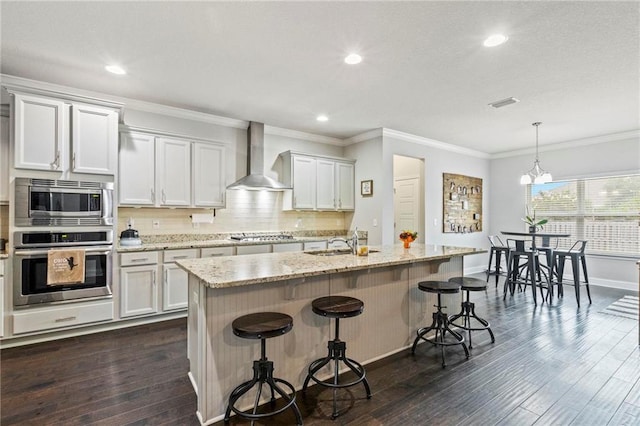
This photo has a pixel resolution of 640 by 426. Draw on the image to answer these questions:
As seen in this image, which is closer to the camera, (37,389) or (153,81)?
(37,389)

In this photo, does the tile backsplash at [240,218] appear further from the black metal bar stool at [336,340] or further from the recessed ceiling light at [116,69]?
the black metal bar stool at [336,340]

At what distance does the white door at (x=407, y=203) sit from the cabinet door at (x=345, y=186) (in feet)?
4.08

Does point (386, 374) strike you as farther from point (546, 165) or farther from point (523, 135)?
point (546, 165)

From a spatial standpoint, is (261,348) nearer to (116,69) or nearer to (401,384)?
(401,384)

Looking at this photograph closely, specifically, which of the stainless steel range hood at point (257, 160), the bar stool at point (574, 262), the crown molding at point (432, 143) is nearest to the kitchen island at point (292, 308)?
the stainless steel range hood at point (257, 160)

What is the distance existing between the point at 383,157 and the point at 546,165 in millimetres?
3735

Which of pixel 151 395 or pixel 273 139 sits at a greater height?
pixel 273 139

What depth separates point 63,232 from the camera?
3.28 metres

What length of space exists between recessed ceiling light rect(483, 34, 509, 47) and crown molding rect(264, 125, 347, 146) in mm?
3429

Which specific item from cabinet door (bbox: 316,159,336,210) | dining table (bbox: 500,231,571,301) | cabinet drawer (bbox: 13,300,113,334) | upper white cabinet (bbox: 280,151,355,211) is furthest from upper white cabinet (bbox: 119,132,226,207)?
dining table (bbox: 500,231,571,301)

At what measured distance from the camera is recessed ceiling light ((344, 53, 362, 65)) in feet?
9.42

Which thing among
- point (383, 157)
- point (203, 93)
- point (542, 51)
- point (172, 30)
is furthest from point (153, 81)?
point (542, 51)

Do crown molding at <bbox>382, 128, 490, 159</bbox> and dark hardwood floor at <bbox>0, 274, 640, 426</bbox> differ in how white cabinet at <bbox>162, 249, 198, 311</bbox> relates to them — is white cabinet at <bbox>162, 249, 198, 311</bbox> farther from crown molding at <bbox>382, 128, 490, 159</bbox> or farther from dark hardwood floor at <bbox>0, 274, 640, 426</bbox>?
crown molding at <bbox>382, 128, 490, 159</bbox>

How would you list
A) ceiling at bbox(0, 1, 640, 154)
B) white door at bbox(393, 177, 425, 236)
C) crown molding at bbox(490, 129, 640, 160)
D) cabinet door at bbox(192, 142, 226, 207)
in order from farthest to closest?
white door at bbox(393, 177, 425, 236) < crown molding at bbox(490, 129, 640, 160) < cabinet door at bbox(192, 142, 226, 207) < ceiling at bbox(0, 1, 640, 154)
